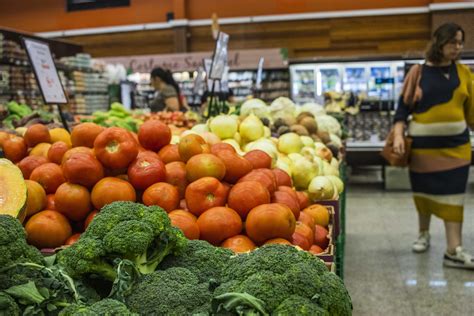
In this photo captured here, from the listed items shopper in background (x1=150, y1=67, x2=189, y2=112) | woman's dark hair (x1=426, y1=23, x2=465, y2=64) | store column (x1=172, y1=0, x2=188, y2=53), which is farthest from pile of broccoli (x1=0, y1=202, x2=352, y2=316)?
store column (x1=172, y1=0, x2=188, y2=53)

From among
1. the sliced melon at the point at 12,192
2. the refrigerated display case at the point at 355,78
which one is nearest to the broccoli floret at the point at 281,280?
the sliced melon at the point at 12,192

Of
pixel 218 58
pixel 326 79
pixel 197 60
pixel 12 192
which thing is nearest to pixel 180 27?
pixel 197 60

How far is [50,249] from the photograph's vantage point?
5.40 feet

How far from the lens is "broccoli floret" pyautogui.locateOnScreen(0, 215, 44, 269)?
108cm

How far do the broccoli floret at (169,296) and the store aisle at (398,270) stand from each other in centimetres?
226

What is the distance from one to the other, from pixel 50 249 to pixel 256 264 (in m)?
0.86

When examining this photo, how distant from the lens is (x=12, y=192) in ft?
4.87

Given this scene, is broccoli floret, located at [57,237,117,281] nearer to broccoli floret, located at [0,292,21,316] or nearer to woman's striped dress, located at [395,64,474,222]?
broccoli floret, located at [0,292,21,316]

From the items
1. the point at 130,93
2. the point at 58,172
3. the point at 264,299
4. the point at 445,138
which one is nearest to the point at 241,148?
the point at 58,172

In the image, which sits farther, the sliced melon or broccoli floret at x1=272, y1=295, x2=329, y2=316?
the sliced melon

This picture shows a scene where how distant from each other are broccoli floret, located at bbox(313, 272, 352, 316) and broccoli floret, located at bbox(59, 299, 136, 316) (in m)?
0.37

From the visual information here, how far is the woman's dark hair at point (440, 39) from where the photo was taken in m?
3.61

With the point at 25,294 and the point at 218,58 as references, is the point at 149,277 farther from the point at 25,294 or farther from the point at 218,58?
the point at 218,58

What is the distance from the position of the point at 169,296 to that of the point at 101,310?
0.52 feet
